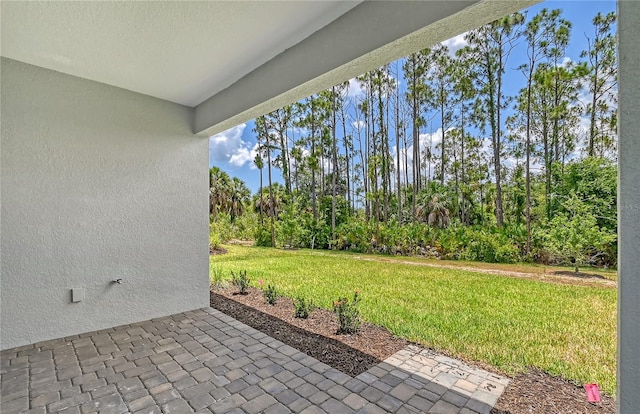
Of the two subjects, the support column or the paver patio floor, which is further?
the paver patio floor

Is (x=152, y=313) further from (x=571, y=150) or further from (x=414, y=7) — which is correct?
(x=571, y=150)

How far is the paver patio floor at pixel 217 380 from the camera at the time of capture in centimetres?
193

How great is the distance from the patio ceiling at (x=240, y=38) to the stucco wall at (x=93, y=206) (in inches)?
16.2

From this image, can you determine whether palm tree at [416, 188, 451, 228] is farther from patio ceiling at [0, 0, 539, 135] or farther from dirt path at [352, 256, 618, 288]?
patio ceiling at [0, 0, 539, 135]

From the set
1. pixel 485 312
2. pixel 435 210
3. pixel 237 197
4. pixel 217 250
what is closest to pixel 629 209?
pixel 485 312

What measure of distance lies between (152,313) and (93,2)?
3182 mm

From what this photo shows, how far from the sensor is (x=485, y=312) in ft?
13.8

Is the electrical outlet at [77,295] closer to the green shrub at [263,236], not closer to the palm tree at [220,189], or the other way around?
the green shrub at [263,236]

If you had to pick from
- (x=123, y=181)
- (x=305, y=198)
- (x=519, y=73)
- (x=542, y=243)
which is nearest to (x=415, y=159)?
(x=519, y=73)

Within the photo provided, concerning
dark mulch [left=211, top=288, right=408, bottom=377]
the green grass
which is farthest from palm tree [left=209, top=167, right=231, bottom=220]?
dark mulch [left=211, top=288, right=408, bottom=377]

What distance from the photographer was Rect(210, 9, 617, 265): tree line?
864cm

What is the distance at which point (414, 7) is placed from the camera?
66.7 inches

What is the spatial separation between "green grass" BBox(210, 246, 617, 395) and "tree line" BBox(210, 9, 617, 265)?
2.88m

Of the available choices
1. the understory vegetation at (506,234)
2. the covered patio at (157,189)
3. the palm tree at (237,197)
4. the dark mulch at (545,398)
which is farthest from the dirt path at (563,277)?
the palm tree at (237,197)
